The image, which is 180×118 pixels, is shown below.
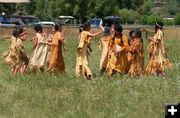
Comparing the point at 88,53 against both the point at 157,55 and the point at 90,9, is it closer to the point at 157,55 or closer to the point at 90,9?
the point at 157,55

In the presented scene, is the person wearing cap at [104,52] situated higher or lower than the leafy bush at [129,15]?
higher

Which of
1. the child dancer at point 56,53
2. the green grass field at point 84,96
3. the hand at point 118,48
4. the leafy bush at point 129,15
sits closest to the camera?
the green grass field at point 84,96

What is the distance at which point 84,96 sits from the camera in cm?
1103

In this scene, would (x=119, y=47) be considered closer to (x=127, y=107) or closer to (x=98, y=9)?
(x=127, y=107)

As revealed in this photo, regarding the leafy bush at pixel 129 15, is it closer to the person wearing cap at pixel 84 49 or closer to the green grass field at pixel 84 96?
the person wearing cap at pixel 84 49

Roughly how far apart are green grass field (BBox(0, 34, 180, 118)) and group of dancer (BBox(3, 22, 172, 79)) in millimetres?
802

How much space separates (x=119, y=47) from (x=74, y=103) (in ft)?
16.8

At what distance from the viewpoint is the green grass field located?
31.2 ft

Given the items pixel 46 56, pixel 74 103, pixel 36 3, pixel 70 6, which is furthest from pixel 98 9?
pixel 74 103

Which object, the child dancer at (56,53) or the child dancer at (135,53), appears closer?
the child dancer at (135,53)

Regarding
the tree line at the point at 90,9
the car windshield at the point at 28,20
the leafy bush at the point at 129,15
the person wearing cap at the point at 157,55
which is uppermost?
the person wearing cap at the point at 157,55

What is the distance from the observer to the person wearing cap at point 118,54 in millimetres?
15266

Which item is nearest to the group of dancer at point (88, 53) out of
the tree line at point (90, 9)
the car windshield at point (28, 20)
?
the car windshield at point (28, 20)

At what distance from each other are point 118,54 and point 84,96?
4.50 m
